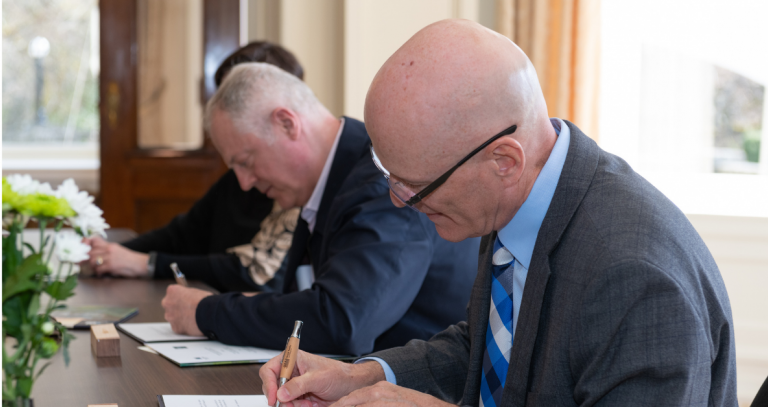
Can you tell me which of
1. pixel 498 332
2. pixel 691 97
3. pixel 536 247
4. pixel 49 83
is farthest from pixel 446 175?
pixel 49 83

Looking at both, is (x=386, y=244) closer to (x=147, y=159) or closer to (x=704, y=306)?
(x=704, y=306)

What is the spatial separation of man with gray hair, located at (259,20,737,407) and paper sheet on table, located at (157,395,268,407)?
0.05m

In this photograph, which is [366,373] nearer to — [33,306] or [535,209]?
[535,209]

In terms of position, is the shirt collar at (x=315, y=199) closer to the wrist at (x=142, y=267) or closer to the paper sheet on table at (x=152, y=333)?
the paper sheet on table at (x=152, y=333)

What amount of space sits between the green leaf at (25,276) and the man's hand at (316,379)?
441mm

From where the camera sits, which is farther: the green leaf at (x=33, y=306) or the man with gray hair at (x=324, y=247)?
the man with gray hair at (x=324, y=247)

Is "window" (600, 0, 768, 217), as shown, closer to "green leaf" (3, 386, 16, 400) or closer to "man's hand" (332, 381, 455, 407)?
"man's hand" (332, 381, 455, 407)

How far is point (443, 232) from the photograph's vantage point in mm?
1105

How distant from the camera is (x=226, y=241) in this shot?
266cm

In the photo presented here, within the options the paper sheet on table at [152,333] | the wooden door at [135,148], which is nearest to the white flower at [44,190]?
the paper sheet on table at [152,333]

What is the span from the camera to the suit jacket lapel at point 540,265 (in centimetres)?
91

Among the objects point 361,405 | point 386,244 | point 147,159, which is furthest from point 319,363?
point 147,159

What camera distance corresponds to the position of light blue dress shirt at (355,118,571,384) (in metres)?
0.98

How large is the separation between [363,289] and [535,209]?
0.54 m
